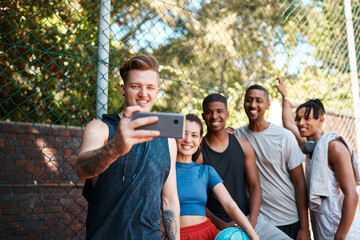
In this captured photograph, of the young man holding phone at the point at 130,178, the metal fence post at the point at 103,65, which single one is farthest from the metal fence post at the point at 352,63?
the young man holding phone at the point at 130,178

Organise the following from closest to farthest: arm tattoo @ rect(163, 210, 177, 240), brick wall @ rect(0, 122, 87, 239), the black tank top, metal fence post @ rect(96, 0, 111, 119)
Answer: arm tattoo @ rect(163, 210, 177, 240) → metal fence post @ rect(96, 0, 111, 119) → the black tank top → brick wall @ rect(0, 122, 87, 239)

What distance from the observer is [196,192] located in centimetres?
279

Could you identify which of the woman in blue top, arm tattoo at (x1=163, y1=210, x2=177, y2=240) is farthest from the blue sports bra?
arm tattoo at (x1=163, y1=210, x2=177, y2=240)

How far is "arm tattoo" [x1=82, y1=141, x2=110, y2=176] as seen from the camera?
5.08 feet

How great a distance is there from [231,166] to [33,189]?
5.89 feet

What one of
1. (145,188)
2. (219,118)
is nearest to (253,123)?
(219,118)

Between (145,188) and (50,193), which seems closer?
(145,188)

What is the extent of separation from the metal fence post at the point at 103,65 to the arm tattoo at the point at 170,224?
38.3 inches

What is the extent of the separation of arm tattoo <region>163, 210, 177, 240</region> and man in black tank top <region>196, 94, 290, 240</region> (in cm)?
77

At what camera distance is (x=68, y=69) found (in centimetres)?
493

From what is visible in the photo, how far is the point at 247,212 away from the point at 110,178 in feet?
5.35

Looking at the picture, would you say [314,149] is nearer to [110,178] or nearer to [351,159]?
[351,159]

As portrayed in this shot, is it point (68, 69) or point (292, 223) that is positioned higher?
point (68, 69)

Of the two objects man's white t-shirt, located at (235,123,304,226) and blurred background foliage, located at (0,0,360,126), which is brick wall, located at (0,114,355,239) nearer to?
blurred background foliage, located at (0,0,360,126)
